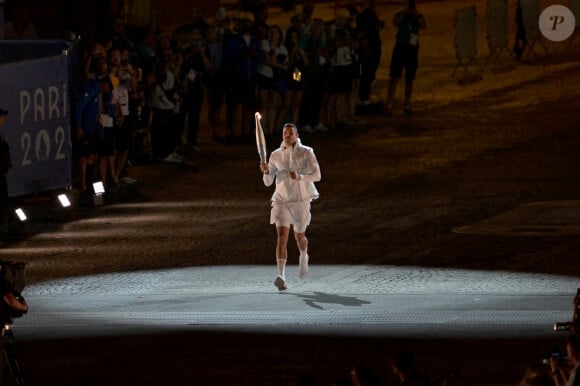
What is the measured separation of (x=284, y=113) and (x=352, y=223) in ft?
30.4

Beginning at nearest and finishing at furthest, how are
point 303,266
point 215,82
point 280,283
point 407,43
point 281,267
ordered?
point 280,283
point 281,267
point 303,266
point 215,82
point 407,43

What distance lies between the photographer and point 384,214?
22422 mm

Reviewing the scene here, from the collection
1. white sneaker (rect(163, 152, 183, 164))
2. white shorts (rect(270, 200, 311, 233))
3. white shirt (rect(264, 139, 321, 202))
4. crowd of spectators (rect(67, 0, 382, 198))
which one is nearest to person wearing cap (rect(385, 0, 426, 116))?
crowd of spectators (rect(67, 0, 382, 198))

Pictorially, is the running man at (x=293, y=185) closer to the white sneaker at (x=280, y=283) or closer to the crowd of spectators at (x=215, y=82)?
the white sneaker at (x=280, y=283)

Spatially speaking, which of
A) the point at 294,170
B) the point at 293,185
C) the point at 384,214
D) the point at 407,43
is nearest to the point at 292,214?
the point at 293,185

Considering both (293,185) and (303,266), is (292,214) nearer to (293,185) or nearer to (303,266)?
(293,185)

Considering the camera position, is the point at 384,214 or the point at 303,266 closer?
the point at 303,266

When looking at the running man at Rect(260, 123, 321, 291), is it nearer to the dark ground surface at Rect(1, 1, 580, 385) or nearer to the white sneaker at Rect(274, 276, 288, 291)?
the white sneaker at Rect(274, 276, 288, 291)

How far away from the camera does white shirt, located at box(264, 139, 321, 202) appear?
18.0 meters

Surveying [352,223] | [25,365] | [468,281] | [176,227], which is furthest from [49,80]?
[25,365]

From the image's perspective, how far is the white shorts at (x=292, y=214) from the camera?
18047 millimetres

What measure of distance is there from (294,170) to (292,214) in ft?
1.65

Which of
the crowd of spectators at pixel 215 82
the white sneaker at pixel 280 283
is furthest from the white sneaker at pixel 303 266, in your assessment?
the crowd of spectators at pixel 215 82

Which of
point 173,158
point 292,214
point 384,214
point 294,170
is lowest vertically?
point 173,158
